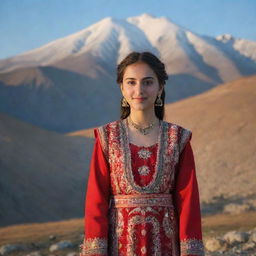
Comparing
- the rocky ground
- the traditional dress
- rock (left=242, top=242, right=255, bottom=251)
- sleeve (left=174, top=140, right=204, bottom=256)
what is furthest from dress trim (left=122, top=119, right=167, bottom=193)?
rock (left=242, top=242, right=255, bottom=251)

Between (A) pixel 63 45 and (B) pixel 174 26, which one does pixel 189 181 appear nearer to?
(A) pixel 63 45

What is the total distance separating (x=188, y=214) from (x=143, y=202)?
228 mm

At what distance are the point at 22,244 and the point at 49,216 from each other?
5.34 m

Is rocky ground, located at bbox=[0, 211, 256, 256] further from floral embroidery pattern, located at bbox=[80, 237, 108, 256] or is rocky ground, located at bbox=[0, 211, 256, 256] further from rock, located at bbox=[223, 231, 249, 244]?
floral embroidery pattern, located at bbox=[80, 237, 108, 256]

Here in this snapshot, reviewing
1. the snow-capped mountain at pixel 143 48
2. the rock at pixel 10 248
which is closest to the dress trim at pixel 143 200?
the rock at pixel 10 248

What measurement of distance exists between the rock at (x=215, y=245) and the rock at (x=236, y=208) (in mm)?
5772

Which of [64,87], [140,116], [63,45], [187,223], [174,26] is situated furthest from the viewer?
[174,26]

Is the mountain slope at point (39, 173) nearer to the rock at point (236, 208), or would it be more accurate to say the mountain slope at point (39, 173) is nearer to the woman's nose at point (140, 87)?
the rock at point (236, 208)

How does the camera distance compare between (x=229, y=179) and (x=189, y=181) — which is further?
(x=229, y=179)

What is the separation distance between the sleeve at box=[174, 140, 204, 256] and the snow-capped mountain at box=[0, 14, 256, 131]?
47.9 metres

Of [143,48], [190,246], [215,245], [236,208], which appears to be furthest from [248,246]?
[143,48]

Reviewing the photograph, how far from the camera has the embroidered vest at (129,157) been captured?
2.29m

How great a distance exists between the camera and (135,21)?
114 m

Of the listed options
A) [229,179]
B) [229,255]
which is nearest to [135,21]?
[229,179]
